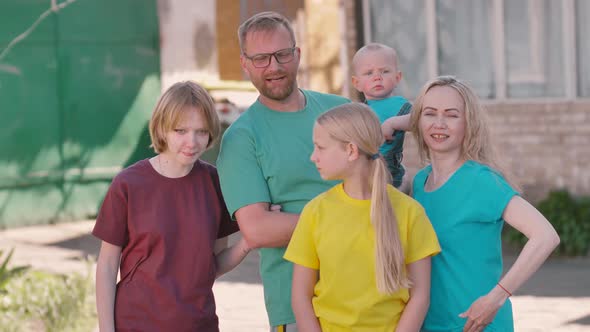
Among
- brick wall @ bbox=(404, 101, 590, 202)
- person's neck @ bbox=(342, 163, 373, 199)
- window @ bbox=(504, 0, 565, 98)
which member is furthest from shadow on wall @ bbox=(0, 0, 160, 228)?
person's neck @ bbox=(342, 163, 373, 199)

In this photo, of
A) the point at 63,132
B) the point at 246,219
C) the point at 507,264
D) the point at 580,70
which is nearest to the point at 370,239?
the point at 246,219

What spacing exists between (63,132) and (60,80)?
24.0 inches

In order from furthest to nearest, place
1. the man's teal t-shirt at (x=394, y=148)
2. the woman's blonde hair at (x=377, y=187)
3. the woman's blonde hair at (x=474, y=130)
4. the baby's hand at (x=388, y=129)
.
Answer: the man's teal t-shirt at (x=394, y=148), the baby's hand at (x=388, y=129), the woman's blonde hair at (x=474, y=130), the woman's blonde hair at (x=377, y=187)

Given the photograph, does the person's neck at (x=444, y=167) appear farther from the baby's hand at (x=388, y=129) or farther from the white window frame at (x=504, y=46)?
the white window frame at (x=504, y=46)

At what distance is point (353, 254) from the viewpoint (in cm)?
355

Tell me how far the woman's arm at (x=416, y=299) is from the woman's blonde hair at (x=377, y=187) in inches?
2.4

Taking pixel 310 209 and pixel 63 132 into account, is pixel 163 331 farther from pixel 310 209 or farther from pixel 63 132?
pixel 63 132

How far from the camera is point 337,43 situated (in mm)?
13930

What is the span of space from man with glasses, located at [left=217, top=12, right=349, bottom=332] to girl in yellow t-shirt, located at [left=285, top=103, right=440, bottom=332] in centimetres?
29

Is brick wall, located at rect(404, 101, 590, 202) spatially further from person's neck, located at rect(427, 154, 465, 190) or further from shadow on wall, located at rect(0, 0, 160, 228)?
person's neck, located at rect(427, 154, 465, 190)

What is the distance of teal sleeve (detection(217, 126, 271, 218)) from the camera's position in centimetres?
386

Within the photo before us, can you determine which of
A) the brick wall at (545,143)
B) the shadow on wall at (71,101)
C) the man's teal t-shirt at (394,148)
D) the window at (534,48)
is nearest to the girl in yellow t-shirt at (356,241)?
the man's teal t-shirt at (394,148)

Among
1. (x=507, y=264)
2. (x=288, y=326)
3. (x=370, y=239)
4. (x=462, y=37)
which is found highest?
(x=462, y=37)

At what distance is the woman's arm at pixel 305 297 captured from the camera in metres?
3.63
